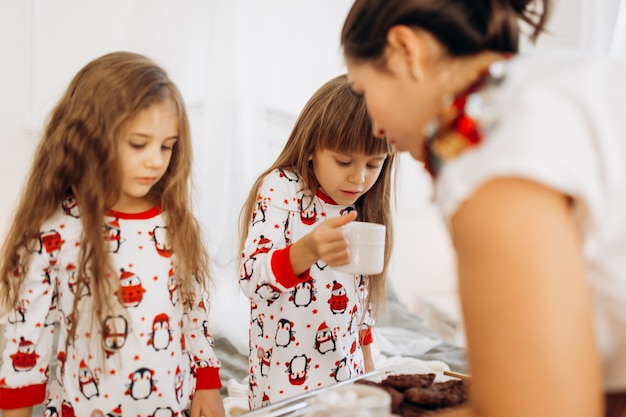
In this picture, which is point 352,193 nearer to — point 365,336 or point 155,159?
point 365,336

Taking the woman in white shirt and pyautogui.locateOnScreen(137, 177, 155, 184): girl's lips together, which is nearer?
→ the woman in white shirt

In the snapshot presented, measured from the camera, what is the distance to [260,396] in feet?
4.71

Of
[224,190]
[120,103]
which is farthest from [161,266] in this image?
[224,190]

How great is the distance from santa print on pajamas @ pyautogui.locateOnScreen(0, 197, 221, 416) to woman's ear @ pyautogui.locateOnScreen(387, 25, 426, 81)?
0.56 meters

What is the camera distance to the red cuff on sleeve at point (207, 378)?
1.19 m

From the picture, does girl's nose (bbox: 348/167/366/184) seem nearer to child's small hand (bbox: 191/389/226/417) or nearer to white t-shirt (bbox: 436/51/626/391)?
child's small hand (bbox: 191/389/226/417)

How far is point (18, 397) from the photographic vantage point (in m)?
1.01

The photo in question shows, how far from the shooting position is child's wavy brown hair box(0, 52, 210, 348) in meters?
1.03

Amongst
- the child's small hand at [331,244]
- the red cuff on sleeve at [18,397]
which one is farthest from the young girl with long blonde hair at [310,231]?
the red cuff on sleeve at [18,397]

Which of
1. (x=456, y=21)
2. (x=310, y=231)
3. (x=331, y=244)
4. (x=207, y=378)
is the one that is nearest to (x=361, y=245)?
(x=331, y=244)

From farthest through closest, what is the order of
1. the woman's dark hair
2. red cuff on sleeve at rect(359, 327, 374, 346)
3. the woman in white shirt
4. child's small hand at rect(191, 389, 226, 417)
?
1. red cuff on sleeve at rect(359, 327, 374, 346)
2. child's small hand at rect(191, 389, 226, 417)
3. the woman's dark hair
4. the woman in white shirt

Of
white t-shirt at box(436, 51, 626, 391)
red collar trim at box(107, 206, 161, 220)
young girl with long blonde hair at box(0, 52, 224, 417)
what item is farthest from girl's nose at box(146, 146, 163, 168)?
white t-shirt at box(436, 51, 626, 391)

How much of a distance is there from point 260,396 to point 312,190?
0.50 meters

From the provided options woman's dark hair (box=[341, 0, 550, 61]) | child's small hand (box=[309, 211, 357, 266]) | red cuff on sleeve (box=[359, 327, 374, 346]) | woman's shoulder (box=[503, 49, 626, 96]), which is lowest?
red cuff on sleeve (box=[359, 327, 374, 346])
